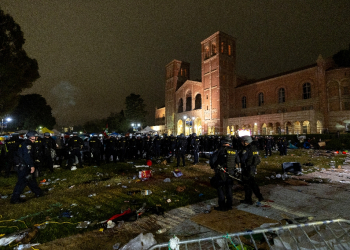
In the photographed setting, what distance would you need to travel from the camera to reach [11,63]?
61.4 ft

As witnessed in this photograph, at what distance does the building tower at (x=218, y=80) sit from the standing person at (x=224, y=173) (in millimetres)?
33928

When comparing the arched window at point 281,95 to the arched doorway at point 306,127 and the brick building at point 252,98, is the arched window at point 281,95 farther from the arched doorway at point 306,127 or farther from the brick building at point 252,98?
the arched doorway at point 306,127

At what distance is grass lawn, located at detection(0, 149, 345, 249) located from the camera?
4262mm

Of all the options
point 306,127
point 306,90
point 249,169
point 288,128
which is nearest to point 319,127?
point 306,127

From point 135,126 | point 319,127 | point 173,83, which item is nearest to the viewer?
point 319,127

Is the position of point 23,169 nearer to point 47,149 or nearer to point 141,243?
point 47,149

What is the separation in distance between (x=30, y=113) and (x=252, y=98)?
179ft

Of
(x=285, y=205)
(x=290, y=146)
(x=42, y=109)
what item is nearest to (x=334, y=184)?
(x=285, y=205)

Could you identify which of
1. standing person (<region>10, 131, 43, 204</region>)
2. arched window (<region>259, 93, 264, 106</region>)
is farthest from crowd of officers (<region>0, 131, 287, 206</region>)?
arched window (<region>259, 93, 264, 106</region>)

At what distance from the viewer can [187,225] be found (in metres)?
4.04

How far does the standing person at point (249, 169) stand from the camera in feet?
17.6

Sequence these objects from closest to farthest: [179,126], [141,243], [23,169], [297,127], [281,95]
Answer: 1. [141,243]
2. [23,169]
3. [297,127]
4. [281,95]
5. [179,126]

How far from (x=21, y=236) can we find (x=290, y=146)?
25781 millimetres

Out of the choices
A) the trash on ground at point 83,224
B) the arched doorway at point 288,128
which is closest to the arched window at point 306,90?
the arched doorway at point 288,128
